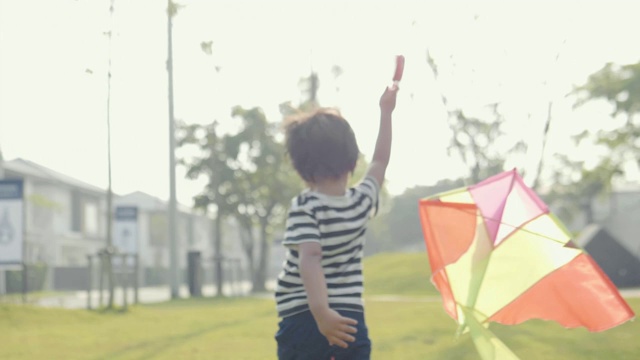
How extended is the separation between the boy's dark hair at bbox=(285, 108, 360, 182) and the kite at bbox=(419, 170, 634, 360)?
2161 millimetres

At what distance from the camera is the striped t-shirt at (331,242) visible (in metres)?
3.49

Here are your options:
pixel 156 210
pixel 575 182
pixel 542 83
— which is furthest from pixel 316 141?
pixel 156 210

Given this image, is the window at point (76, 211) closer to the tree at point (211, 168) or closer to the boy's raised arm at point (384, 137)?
the tree at point (211, 168)

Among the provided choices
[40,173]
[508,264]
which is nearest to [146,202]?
[40,173]

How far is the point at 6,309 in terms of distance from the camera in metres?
18.1

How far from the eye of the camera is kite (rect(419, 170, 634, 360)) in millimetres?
5605

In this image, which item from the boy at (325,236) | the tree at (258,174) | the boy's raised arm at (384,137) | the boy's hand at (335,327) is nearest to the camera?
the boy's hand at (335,327)

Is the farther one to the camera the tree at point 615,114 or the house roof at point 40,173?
the house roof at point 40,173

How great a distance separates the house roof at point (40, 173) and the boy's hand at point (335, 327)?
184ft

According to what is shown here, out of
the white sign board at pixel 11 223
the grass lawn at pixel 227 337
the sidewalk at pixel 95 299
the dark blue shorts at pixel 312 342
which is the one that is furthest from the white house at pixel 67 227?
the dark blue shorts at pixel 312 342

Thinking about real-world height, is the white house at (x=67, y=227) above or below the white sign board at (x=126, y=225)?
above

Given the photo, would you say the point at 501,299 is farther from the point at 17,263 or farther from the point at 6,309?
the point at 17,263

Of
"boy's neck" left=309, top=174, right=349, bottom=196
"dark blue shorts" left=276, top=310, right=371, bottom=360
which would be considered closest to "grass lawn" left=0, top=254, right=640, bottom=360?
"dark blue shorts" left=276, top=310, right=371, bottom=360

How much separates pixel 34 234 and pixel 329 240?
65612mm
